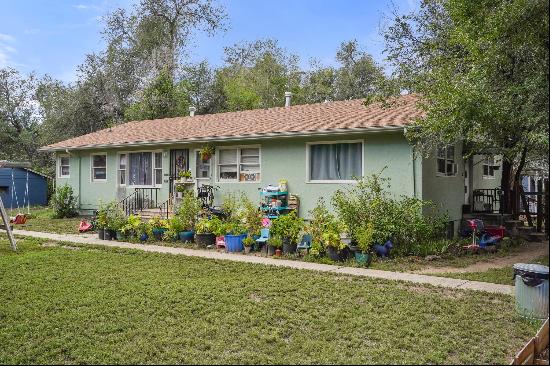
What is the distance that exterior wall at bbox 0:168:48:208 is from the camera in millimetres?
25453

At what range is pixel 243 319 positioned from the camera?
562 cm

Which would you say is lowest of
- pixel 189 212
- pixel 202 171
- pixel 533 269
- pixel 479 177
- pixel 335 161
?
pixel 533 269

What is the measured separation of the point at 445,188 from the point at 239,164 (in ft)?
20.0

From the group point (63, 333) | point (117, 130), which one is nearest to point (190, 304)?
point (63, 333)

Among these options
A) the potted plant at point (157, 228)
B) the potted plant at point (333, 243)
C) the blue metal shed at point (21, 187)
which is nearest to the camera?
the potted plant at point (333, 243)

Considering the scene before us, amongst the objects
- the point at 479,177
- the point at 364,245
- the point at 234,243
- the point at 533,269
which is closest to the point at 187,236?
the point at 234,243

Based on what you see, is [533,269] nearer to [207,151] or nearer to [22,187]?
[207,151]

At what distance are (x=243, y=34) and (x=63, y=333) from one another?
39132mm

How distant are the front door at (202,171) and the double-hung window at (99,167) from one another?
4998mm

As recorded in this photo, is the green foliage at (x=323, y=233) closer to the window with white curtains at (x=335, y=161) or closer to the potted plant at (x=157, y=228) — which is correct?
the window with white curtains at (x=335, y=161)

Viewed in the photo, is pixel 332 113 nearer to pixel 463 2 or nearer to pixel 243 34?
pixel 463 2

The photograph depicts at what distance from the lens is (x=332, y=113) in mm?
15391

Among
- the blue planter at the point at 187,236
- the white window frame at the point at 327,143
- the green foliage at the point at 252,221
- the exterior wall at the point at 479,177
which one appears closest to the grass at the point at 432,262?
the green foliage at the point at 252,221

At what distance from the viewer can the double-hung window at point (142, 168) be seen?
17.3 m
